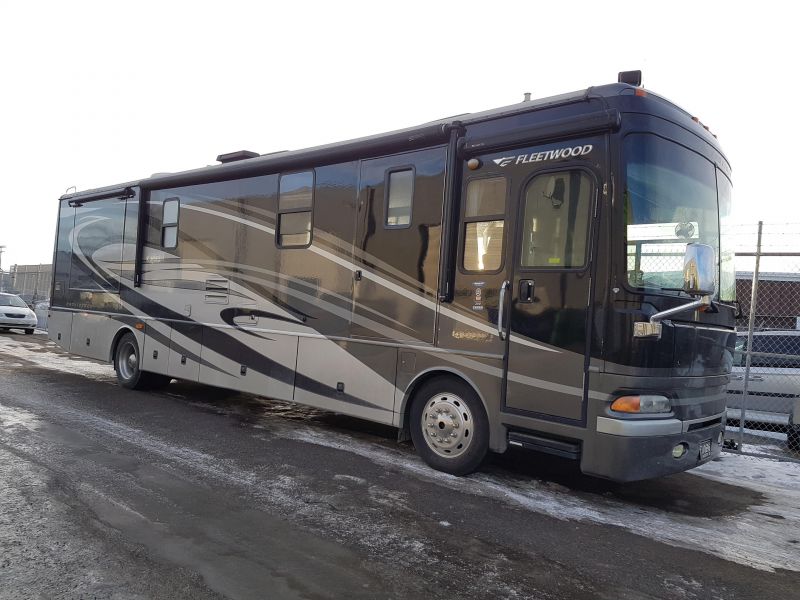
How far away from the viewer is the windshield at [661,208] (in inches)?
185

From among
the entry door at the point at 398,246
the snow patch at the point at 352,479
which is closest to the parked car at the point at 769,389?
the entry door at the point at 398,246

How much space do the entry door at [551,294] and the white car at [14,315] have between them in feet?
68.9

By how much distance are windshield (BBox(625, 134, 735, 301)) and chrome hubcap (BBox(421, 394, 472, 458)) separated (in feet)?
6.39

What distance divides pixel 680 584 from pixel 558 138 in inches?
134

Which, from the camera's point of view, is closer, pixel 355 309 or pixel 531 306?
pixel 531 306

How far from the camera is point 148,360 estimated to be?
9492mm

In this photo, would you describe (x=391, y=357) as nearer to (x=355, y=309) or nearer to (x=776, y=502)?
(x=355, y=309)

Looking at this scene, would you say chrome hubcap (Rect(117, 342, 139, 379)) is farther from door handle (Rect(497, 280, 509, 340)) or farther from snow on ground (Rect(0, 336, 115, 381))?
door handle (Rect(497, 280, 509, 340))

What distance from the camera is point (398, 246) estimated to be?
6176 millimetres

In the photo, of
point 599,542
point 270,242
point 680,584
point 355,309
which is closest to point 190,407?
point 270,242

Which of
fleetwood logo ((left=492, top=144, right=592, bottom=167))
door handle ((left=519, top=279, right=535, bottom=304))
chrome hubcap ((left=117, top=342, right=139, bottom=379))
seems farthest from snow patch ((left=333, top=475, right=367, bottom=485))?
chrome hubcap ((left=117, top=342, right=139, bottom=379))

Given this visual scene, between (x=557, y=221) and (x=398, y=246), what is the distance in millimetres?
1755

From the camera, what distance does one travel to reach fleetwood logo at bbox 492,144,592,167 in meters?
4.92

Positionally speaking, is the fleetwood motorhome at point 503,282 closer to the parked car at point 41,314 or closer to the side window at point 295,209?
the side window at point 295,209
